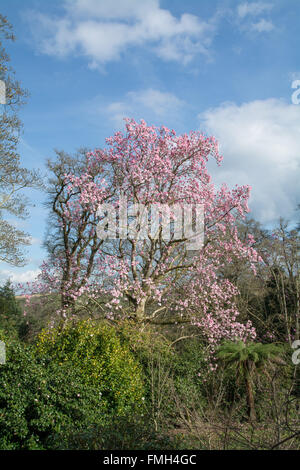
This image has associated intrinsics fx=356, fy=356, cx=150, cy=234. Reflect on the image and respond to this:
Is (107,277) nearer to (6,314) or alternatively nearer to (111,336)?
(111,336)

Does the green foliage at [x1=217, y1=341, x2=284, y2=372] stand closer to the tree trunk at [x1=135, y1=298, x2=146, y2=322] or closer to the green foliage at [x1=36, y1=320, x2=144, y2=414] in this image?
the green foliage at [x1=36, y1=320, x2=144, y2=414]

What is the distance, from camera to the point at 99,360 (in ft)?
25.3

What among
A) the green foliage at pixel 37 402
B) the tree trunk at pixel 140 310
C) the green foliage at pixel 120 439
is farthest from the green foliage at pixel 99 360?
the green foliage at pixel 120 439

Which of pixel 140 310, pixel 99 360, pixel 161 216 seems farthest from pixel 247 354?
pixel 161 216

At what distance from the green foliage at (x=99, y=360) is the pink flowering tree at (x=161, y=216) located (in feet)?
7.02

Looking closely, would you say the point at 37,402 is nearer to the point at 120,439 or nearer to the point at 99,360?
the point at 120,439

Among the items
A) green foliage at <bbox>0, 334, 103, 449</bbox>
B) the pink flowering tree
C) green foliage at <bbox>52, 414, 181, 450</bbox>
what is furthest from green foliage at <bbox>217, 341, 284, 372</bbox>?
green foliage at <bbox>52, 414, 181, 450</bbox>

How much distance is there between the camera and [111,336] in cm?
827

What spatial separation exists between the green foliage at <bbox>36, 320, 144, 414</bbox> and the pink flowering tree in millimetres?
2140

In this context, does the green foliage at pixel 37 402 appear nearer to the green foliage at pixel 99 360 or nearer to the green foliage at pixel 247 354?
the green foliage at pixel 99 360

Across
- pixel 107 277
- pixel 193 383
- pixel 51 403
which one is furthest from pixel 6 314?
pixel 51 403

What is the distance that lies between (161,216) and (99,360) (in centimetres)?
462

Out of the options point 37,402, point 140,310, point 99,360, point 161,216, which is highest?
point 161,216
